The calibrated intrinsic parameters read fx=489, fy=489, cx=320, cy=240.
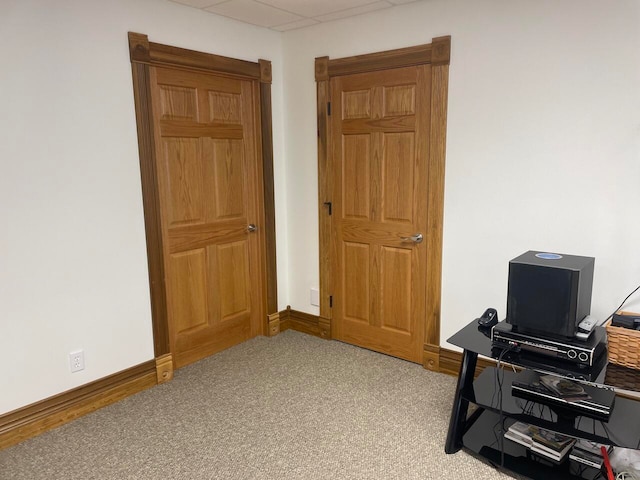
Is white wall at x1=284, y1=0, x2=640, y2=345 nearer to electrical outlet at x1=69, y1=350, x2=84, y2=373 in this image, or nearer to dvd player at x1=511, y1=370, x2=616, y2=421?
dvd player at x1=511, y1=370, x2=616, y2=421

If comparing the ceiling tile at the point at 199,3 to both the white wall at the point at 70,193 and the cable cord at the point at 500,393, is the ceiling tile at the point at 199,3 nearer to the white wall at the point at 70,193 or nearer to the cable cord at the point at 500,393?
the white wall at the point at 70,193

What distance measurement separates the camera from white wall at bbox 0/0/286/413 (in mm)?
2422

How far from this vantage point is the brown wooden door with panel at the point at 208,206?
3162mm

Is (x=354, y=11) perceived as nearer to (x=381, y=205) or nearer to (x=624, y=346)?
(x=381, y=205)

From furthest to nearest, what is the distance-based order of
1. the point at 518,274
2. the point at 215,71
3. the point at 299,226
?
the point at 299,226
the point at 215,71
the point at 518,274

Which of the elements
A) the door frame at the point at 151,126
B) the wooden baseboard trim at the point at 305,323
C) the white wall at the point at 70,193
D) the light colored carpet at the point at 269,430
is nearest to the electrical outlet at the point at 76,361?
the white wall at the point at 70,193

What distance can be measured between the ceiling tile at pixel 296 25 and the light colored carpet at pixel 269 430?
7.90 ft

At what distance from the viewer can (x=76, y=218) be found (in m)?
2.67

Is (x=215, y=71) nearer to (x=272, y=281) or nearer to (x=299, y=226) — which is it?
(x=299, y=226)

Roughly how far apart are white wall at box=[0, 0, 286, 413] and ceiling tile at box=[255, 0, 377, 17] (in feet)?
1.99

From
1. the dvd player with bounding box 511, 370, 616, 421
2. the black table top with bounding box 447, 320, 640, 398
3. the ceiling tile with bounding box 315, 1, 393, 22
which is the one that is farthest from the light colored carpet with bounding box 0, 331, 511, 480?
the ceiling tile with bounding box 315, 1, 393, 22

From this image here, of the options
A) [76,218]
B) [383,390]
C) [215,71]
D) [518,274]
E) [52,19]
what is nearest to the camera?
[518,274]

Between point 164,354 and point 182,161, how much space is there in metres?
1.27

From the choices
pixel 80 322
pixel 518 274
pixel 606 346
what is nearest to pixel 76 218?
pixel 80 322
